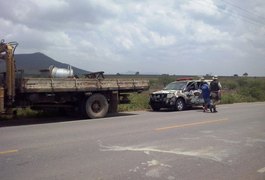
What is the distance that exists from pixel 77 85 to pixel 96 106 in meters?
1.58

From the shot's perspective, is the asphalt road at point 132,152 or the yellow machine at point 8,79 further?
the yellow machine at point 8,79

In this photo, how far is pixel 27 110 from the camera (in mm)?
18031

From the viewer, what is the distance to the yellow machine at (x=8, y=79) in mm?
14352

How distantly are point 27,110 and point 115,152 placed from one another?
986 cm

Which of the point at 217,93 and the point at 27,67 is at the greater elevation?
the point at 27,67

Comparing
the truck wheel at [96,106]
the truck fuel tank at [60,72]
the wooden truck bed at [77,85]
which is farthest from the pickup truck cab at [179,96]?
the truck fuel tank at [60,72]

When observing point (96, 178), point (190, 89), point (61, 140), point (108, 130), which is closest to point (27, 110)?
point (108, 130)

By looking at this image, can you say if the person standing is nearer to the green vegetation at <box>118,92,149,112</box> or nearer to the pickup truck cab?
the pickup truck cab

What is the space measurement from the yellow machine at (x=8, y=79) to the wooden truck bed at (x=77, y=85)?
38 cm

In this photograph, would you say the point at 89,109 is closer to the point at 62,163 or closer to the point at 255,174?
the point at 62,163

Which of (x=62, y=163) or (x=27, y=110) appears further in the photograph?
(x=27, y=110)

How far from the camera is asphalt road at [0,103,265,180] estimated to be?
7.30 m

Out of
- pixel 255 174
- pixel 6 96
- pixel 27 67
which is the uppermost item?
pixel 27 67

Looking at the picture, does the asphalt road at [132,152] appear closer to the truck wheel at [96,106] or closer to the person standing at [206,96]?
the truck wheel at [96,106]
